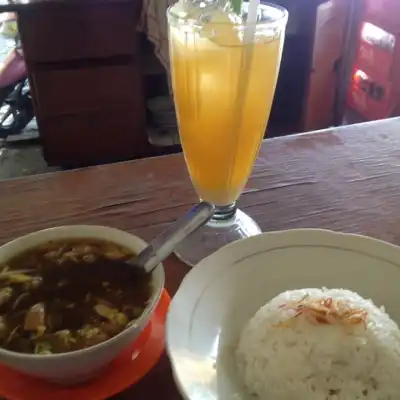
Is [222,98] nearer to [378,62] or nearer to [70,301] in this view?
[70,301]

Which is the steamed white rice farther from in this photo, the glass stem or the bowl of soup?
the glass stem

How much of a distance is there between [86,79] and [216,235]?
1.29 m

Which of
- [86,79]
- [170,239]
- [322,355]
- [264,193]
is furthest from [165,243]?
[86,79]

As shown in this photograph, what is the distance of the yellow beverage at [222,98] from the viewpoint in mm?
636

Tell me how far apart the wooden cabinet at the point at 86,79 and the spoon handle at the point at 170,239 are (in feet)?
4.44

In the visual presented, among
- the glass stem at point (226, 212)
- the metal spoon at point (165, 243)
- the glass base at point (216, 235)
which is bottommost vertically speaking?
the glass base at point (216, 235)

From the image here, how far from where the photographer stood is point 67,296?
0.55 m

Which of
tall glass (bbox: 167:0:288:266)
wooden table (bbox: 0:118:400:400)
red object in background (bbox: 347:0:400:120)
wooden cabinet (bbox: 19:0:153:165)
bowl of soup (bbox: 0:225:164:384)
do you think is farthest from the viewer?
red object in background (bbox: 347:0:400:120)

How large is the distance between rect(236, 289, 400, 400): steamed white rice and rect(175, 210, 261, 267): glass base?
0.19 metres

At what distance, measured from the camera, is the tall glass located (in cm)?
63

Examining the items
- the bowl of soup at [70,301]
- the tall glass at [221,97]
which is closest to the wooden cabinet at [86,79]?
the tall glass at [221,97]

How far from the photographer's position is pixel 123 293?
21.7 inches

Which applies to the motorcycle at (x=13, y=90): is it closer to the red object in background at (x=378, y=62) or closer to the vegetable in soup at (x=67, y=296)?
the red object in background at (x=378, y=62)

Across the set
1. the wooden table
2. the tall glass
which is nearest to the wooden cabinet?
the wooden table
